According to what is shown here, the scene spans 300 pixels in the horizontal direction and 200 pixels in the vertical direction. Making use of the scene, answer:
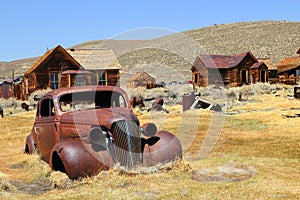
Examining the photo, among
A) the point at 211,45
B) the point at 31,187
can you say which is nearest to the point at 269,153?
the point at 31,187

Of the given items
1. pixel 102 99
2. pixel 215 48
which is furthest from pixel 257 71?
pixel 215 48

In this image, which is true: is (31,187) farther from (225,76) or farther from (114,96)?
(225,76)

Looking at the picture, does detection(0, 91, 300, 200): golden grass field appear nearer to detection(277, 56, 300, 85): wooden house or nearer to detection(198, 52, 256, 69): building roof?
detection(198, 52, 256, 69): building roof

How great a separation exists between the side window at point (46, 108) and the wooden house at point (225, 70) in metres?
36.3

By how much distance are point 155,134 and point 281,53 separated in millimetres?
83554

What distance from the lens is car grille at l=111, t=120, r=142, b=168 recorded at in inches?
282

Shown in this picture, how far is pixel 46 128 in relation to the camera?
8664 mm

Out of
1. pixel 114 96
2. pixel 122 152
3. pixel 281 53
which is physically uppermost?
pixel 281 53

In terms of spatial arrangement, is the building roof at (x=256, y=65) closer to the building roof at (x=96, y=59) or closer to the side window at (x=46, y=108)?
the building roof at (x=96, y=59)

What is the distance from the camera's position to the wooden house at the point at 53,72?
111ft

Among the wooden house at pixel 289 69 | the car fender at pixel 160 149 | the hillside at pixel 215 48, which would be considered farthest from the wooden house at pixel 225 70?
the car fender at pixel 160 149

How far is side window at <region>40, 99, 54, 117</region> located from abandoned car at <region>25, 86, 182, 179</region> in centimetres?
5

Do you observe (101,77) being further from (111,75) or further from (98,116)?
Answer: (98,116)

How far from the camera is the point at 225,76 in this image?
146 feet
